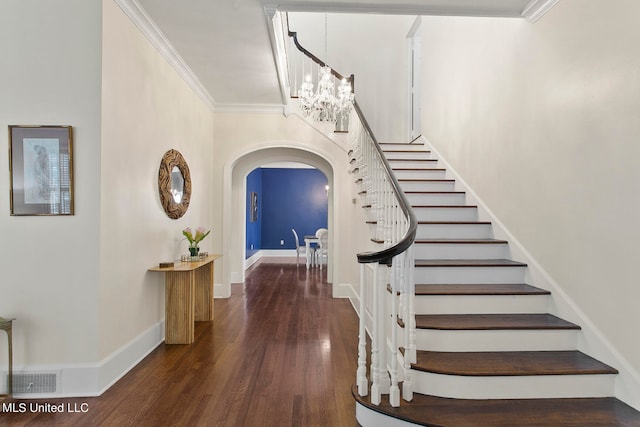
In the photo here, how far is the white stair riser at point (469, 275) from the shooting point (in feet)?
10.5

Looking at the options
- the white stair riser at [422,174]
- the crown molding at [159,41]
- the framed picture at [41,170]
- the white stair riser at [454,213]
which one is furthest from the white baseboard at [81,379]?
the white stair riser at [422,174]

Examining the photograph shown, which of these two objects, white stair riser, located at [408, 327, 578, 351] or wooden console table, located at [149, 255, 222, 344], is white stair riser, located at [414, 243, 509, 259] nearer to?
white stair riser, located at [408, 327, 578, 351]

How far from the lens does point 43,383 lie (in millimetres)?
2596

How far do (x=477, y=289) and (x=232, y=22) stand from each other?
10.5ft

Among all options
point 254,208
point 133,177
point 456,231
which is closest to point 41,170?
point 133,177

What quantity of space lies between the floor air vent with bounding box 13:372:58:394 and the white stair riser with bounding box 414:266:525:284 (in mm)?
2977

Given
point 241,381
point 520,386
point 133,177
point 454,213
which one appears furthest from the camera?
point 454,213

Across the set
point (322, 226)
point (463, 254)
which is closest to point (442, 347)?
point (463, 254)

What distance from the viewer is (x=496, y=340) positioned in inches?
101

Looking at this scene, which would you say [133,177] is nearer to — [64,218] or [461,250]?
[64,218]

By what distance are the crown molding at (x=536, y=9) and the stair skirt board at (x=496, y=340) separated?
2.60m

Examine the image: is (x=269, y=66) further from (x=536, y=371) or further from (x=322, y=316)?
(x=536, y=371)

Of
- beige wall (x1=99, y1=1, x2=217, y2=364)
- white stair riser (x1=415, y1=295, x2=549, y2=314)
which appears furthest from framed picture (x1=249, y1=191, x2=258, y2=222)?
white stair riser (x1=415, y1=295, x2=549, y2=314)

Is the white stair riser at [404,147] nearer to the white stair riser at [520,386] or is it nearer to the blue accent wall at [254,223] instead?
the white stair riser at [520,386]
